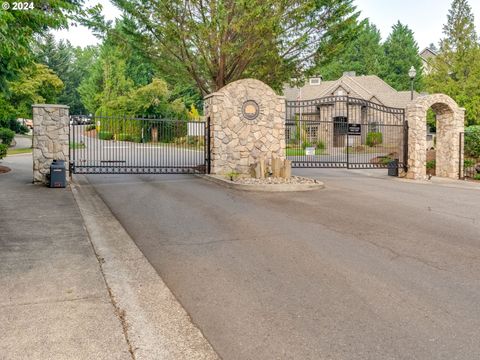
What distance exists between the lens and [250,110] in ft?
53.5

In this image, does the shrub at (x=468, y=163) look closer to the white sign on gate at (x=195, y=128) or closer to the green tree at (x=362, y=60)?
the white sign on gate at (x=195, y=128)

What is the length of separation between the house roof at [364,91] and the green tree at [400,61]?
16375mm

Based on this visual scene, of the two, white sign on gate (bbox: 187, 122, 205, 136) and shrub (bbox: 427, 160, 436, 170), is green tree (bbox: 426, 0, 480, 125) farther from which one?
white sign on gate (bbox: 187, 122, 205, 136)

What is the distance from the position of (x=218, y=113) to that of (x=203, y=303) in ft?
40.5

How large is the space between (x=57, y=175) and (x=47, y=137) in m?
1.64

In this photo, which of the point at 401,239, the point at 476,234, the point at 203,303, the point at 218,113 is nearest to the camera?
the point at 203,303

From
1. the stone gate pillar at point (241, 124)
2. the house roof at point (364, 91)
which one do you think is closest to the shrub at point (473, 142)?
the stone gate pillar at point (241, 124)

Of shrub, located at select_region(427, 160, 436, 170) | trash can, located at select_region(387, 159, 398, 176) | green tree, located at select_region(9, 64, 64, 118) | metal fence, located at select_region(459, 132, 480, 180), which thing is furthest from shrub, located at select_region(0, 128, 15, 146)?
metal fence, located at select_region(459, 132, 480, 180)

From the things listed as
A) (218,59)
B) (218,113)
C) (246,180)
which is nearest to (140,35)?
(218,59)

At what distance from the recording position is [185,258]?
18.9 feet

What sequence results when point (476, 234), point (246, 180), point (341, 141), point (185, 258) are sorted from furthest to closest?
point (341, 141), point (246, 180), point (476, 234), point (185, 258)

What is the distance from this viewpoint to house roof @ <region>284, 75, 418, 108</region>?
142 feet

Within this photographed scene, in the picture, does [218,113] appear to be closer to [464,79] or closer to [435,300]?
[435,300]

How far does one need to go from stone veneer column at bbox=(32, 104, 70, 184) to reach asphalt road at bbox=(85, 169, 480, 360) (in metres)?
4.46
